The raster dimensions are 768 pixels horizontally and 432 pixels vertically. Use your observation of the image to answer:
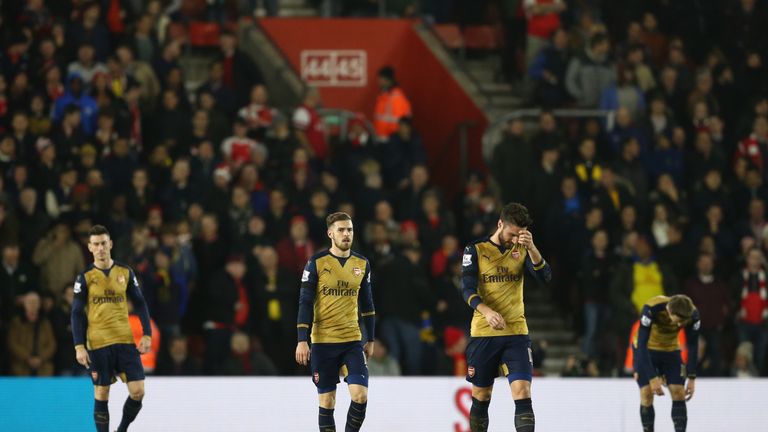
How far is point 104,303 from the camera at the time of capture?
47.7ft

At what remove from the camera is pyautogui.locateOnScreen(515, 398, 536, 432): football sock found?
41.3 ft

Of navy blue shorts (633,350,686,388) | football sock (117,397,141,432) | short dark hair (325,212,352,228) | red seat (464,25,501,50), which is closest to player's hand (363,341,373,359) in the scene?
short dark hair (325,212,352,228)

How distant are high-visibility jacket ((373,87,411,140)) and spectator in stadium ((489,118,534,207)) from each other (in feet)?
5.18

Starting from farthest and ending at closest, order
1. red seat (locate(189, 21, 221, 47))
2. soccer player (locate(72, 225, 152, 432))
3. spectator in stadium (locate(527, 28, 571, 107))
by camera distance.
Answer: red seat (locate(189, 21, 221, 47)) → spectator in stadium (locate(527, 28, 571, 107)) → soccer player (locate(72, 225, 152, 432))

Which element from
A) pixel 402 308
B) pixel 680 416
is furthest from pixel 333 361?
pixel 402 308

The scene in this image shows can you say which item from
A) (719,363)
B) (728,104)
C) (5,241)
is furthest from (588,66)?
(5,241)

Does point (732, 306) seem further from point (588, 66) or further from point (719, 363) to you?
point (588, 66)

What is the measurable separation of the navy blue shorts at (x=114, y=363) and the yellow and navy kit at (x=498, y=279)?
3.69 meters

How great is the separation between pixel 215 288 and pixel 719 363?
6.71 meters

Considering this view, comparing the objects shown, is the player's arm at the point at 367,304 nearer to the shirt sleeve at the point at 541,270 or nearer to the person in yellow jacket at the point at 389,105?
the shirt sleeve at the point at 541,270

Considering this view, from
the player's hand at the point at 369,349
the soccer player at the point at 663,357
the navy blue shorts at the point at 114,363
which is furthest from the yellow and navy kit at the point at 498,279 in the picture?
the navy blue shorts at the point at 114,363

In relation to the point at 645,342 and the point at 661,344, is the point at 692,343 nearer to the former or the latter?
the point at 661,344

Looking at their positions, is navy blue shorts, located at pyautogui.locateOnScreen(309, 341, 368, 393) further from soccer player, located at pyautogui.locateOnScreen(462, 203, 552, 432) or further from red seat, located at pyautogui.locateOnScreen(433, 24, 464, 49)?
red seat, located at pyautogui.locateOnScreen(433, 24, 464, 49)

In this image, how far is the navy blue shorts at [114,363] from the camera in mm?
14602
